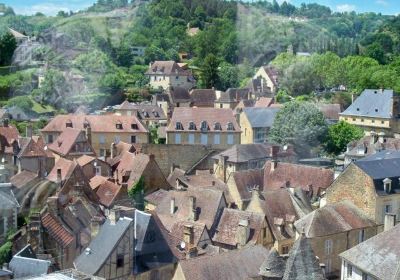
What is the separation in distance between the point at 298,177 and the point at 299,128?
1496cm

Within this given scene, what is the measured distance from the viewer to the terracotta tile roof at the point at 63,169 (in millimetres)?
37744

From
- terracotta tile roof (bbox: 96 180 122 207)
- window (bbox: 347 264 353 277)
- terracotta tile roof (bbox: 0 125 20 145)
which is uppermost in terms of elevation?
terracotta tile roof (bbox: 0 125 20 145)

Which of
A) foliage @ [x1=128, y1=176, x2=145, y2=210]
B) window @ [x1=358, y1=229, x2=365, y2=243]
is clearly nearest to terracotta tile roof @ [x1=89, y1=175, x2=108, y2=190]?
foliage @ [x1=128, y1=176, x2=145, y2=210]

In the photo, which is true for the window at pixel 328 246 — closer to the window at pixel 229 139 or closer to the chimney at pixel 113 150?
the chimney at pixel 113 150

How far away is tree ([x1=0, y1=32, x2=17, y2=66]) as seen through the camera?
80.5 m

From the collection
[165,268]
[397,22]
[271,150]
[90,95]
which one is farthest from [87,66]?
[397,22]

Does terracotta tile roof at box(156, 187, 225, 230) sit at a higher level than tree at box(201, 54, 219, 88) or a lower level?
lower

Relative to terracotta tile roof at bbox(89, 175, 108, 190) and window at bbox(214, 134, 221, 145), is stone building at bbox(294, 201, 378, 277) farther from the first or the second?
window at bbox(214, 134, 221, 145)

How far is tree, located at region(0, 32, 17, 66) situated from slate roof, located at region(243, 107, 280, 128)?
3332cm

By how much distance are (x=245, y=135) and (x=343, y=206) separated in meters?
24.9

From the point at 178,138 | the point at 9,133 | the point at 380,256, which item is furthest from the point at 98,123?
the point at 380,256

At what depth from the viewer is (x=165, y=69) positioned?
314ft

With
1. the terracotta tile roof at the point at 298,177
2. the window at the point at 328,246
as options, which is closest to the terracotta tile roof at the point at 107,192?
the terracotta tile roof at the point at 298,177

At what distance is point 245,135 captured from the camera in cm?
6138
